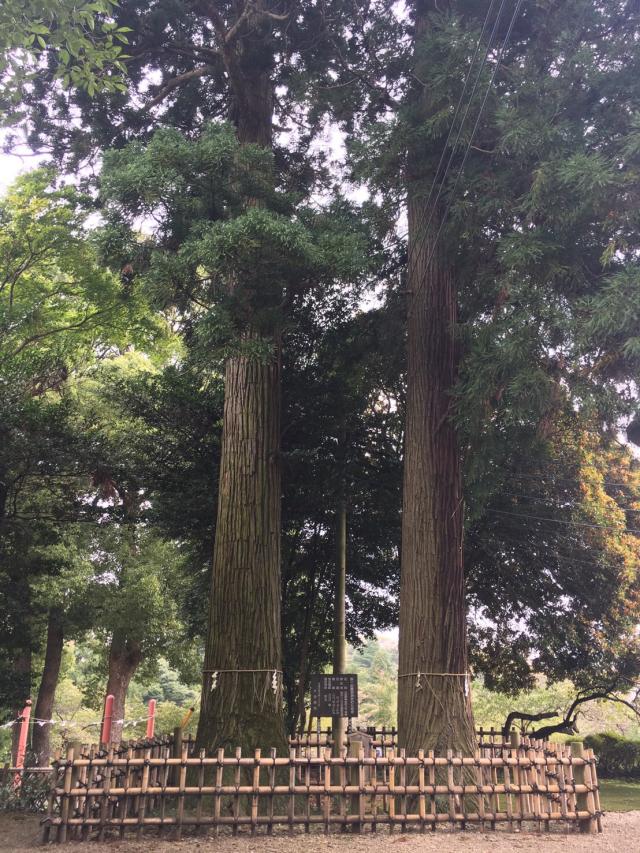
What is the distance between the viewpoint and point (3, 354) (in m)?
10.3

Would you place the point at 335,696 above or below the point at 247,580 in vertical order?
below

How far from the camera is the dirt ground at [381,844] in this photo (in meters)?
4.43

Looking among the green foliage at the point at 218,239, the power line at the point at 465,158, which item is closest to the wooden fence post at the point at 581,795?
the green foliage at the point at 218,239

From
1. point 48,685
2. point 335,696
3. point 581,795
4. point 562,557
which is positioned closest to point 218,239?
point 335,696

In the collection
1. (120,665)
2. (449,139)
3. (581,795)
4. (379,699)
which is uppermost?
(449,139)

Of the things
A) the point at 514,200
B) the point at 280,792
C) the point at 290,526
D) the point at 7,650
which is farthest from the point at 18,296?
the point at 280,792

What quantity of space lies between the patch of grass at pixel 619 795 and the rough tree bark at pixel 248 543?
14.6 feet

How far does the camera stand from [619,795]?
10641mm

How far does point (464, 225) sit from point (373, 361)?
2802mm

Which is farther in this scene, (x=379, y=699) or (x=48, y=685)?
(x=379, y=699)

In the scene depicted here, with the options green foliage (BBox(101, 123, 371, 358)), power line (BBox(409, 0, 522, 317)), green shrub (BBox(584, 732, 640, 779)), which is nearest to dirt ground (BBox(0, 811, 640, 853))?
green foliage (BBox(101, 123, 371, 358))

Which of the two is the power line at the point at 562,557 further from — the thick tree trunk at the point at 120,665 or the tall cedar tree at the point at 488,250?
the thick tree trunk at the point at 120,665

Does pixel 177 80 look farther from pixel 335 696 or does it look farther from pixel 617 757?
pixel 617 757

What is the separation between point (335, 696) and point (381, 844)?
96.2 inches
